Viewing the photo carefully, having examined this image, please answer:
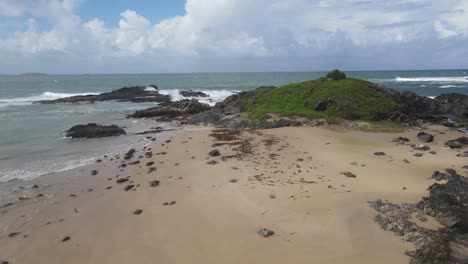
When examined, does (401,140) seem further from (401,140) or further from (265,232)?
(265,232)

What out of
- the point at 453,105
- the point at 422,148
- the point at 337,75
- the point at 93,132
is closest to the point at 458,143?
the point at 422,148

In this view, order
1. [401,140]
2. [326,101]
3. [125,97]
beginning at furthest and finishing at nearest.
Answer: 1. [125,97]
2. [326,101]
3. [401,140]

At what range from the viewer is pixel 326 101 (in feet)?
89.0

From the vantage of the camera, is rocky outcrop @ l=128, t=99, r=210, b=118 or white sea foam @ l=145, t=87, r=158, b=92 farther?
white sea foam @ l=145, t=87, r=158, b=92

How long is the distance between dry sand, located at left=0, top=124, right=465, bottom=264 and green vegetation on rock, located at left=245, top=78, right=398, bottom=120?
9.01 metres

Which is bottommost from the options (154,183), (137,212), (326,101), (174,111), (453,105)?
(137,212)

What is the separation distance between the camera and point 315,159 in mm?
15094

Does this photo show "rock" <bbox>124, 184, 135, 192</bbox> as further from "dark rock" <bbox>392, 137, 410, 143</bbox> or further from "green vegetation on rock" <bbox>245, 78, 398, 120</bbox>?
"green vegetation on rock" <bbox>245, 78, 398, 120</bbox>

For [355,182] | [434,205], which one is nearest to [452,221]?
[434,205]

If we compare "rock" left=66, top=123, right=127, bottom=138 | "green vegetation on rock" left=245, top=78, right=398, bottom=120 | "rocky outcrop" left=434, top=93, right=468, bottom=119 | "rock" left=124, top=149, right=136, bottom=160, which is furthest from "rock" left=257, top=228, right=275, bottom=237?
"rocky outcrop" left=434, top=93, right=468, bottom=119

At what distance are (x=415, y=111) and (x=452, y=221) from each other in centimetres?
2261

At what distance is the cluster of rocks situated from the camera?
727 centimetres

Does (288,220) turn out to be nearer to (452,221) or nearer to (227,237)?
(227,237)

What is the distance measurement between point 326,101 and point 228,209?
19181 mm
